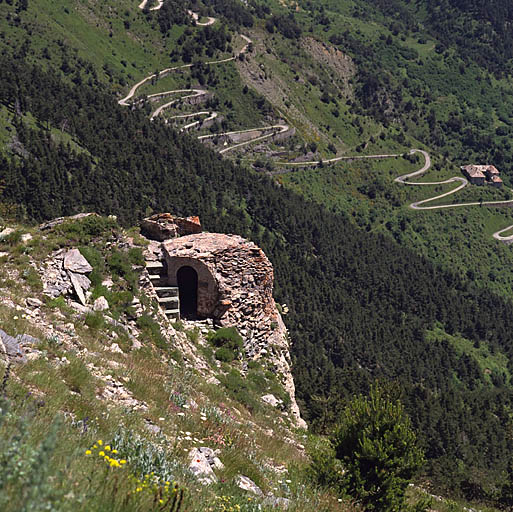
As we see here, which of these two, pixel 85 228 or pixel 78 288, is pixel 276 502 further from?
pixel 85 228

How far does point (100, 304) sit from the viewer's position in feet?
59.6

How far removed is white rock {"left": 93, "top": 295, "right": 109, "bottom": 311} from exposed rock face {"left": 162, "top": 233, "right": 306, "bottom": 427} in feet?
23.9

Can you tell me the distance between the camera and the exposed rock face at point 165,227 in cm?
2864

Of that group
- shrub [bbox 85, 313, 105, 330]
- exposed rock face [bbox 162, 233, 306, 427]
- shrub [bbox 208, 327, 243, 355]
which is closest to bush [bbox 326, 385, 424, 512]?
shrub [bbox 85, 313, 105, 330]

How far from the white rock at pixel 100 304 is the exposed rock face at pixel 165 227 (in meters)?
10.4

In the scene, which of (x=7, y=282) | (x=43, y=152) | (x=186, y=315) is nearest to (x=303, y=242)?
(x=43, y=152)

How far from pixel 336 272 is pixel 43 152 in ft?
247

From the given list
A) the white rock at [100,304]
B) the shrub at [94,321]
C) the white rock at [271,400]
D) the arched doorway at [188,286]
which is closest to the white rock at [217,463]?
the shrub at [94,321]

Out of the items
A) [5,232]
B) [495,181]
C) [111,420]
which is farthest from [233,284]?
[495,181]

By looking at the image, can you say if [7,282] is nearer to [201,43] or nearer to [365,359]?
[365,359]

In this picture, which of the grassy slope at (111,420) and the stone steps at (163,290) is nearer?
the grassy slope at (111,420)

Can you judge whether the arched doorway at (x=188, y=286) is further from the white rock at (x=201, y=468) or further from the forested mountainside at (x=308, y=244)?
the white rock at (x=201, y=468)

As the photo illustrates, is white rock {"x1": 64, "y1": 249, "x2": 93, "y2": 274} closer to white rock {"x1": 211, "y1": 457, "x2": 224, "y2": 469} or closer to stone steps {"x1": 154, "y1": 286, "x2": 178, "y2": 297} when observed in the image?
stone steps {"x1": 154, "y1": 286, "x2": 178, "y2": 297}

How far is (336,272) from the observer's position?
4943 inches
